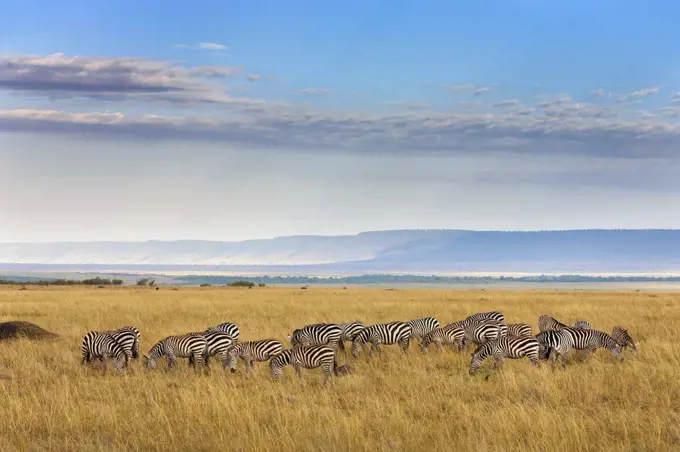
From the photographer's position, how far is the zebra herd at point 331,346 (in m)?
18.4

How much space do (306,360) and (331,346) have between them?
9.05 feet

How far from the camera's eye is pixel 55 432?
13133 millimetres

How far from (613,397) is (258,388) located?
7302 mm

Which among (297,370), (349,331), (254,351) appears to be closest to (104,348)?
(254,351)

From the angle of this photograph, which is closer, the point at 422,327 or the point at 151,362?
the point at 151,362

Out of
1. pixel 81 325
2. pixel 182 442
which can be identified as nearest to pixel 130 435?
pixel 182 442

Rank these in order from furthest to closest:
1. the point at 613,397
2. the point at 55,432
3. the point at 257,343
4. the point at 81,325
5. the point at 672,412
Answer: the point at 81,325, the point at 257,343, the point at 613,397, the point at 672,412, the point at 55,432

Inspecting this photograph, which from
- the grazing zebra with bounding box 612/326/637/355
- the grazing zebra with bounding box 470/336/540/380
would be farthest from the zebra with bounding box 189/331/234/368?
the grazing zebra with bounding box 612/326/637/355

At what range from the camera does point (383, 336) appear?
2266 cm

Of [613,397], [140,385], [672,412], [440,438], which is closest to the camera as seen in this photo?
[440,438]

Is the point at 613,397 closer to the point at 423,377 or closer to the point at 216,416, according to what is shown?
the point at 423,377

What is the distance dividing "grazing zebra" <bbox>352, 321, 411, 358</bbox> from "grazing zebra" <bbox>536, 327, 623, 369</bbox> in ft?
13.7

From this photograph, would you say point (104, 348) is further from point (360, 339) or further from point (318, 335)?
point (360, 339)

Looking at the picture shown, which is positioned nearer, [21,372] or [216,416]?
[216,416]
